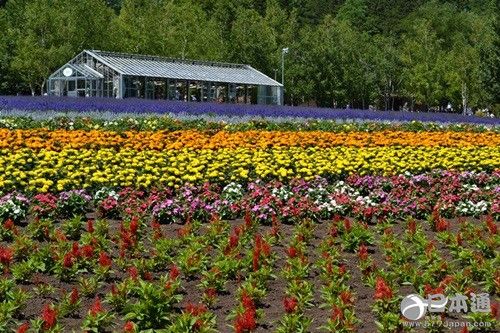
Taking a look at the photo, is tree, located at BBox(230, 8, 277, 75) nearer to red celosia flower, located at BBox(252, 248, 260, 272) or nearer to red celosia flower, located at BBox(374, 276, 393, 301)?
red celosia flower, located at BBox(252, 248, 260, 272)

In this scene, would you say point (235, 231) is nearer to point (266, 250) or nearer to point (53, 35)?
point (266, 250)

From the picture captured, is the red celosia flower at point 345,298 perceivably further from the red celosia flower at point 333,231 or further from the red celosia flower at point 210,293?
the red celosia flower at point 333,231

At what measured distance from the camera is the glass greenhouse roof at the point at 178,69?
38.4 metres

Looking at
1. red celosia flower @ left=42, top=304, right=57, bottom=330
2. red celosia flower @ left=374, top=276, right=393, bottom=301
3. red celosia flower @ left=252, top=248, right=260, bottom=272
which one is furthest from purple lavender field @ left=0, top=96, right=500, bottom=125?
red celosia flower @ left=374, top=276, right=393, bottom=301

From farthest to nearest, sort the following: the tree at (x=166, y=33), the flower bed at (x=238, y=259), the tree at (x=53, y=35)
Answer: the tree at (x=166, y=33)
the tree at (x=53, y=35)
the flower bed at (x=238, y=259)

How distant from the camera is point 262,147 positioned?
1338cm

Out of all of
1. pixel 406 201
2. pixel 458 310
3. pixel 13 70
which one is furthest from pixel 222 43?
pixel 458 310

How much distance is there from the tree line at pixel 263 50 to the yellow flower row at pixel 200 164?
28275mm

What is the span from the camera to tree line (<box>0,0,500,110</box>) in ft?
144

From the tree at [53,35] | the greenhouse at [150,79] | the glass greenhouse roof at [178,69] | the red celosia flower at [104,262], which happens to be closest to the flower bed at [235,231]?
the red celosia flower at [104,262]

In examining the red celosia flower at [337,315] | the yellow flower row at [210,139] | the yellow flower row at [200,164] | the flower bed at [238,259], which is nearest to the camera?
the red celosia flower at [337,315]

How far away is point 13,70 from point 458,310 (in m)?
43.3

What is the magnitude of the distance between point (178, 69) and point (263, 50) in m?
13.8

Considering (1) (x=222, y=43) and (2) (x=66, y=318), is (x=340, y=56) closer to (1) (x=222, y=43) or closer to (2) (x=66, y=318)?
(1) (x=222, y=43)
